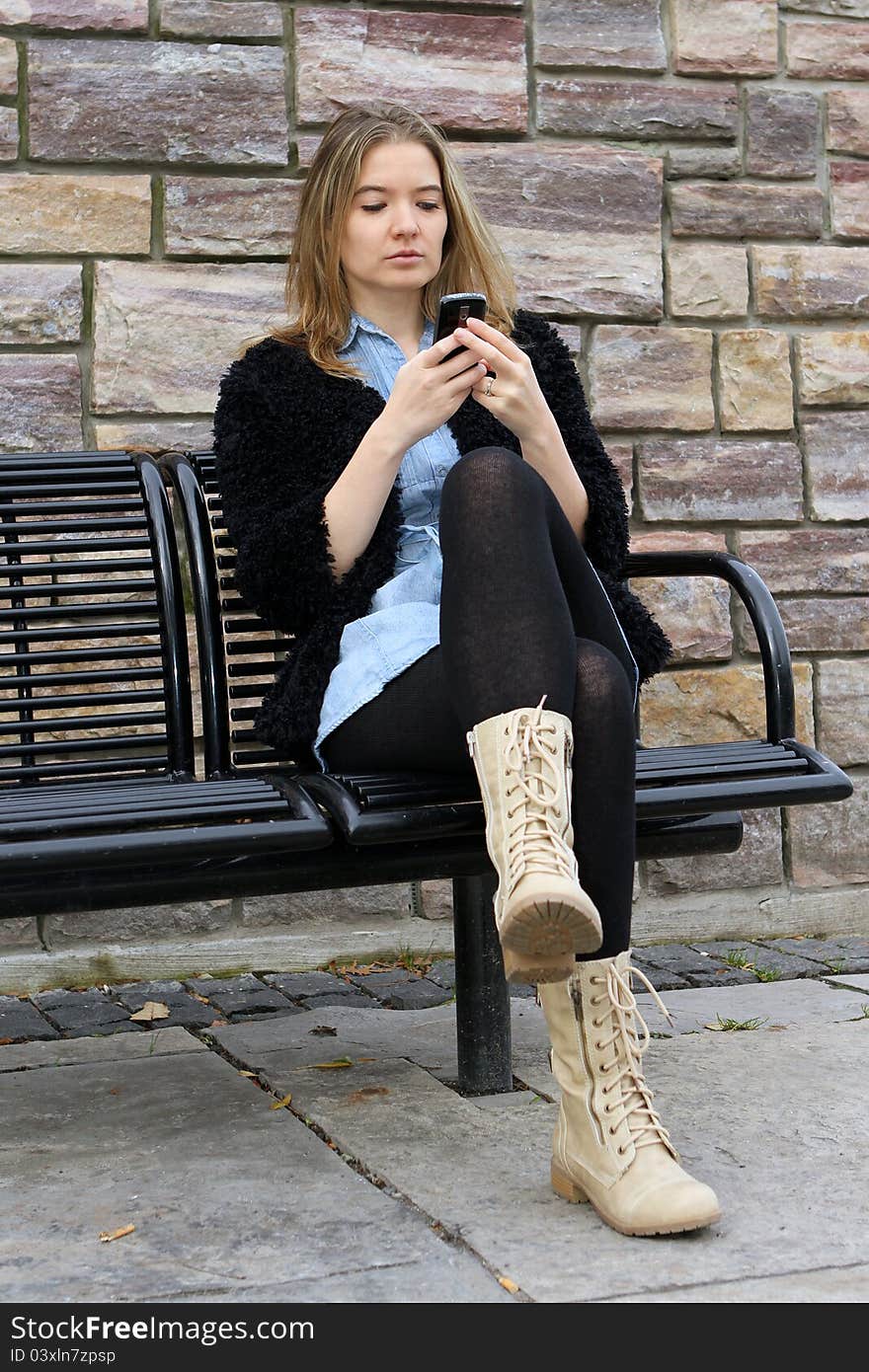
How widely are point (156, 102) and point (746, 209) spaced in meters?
1.39

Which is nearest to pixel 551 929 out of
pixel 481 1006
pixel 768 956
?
pixel 481 1006

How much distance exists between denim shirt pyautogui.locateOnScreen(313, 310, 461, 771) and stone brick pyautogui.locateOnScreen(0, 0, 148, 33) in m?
1.11

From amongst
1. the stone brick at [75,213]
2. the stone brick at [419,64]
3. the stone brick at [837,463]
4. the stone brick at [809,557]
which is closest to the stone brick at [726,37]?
the stone brick at [419,64]

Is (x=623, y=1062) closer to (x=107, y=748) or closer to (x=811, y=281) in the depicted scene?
(x=107, y=748)

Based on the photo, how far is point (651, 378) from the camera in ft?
12.1

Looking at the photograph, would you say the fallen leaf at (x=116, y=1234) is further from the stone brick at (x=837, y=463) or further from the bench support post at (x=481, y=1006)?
the stone brick at (x=837, y=463)

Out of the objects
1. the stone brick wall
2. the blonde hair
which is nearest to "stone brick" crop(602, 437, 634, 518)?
the stone brick wall

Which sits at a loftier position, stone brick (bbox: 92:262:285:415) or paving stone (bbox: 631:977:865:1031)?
stone brick (bbox: 92:262:285:415)

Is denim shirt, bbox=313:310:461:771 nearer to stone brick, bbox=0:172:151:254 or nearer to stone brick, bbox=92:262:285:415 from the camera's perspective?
stone brick, bbox=92:262:285:415

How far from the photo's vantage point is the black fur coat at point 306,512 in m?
2.46

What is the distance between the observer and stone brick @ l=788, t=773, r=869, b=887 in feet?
12.4

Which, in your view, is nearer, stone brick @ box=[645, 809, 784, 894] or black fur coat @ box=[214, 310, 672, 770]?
black fur coat @ box=[214, 310, 672, 770]
